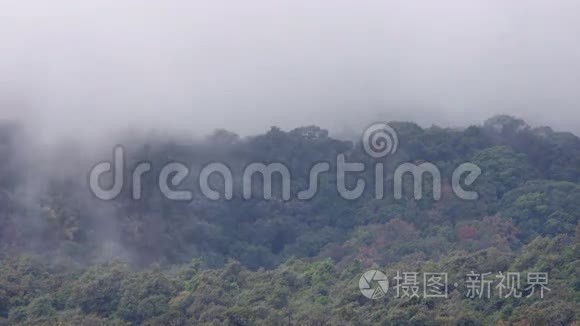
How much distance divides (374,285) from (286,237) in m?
9.63

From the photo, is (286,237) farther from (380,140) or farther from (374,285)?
(374,285)

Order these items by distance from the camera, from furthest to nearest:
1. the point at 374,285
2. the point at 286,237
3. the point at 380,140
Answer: the point at 380,140 → the point at 286,237 → the point at 374,285

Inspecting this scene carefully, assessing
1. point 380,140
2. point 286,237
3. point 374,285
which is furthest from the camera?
point 380,140

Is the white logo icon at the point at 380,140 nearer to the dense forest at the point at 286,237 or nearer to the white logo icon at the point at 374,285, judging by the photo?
the dense forest at the point at 286,237

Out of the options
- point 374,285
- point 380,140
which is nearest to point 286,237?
point 380,140

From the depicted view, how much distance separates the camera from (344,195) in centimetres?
4284

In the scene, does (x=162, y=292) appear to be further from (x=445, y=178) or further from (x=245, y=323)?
(x=445, y=178)

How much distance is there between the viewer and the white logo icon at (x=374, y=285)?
32000mm

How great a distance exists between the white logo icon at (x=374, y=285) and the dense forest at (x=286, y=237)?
22 centimetres

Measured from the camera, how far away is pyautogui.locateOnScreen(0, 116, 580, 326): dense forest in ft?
102

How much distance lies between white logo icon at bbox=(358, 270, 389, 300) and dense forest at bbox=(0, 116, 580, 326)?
0.22 meters

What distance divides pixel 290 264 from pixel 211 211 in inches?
179

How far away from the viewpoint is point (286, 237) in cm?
4219

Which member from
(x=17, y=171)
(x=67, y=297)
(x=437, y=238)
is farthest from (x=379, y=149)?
(x=67, y=297)
